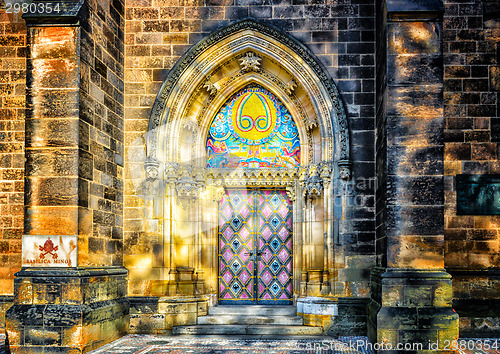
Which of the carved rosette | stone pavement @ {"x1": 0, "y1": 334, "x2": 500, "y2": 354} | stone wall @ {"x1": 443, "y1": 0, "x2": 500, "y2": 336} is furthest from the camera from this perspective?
the carved rosette

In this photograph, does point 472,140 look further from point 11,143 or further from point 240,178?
point 11,143

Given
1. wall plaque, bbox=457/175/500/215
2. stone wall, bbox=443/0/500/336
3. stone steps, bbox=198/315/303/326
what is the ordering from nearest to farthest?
stone wall, bbox=443/0/500/336 → wall plaque, bbox=457/175/500/215 → stone steps, bbox=198/315/303/326

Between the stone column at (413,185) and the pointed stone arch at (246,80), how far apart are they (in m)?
1.38

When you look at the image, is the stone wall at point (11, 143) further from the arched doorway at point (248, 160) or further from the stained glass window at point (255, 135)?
the stained glass window at point (255, 135)

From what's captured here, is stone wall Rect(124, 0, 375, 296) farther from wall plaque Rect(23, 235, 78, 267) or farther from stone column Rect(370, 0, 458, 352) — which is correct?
wall plaque Rect(23, 235, 78, 267)

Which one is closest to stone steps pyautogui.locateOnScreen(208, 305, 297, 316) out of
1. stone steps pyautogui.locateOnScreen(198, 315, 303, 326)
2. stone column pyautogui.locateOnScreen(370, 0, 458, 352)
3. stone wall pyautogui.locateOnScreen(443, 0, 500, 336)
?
stone steps pyautogui.locateOnScreen(198, 315, 303, 326)

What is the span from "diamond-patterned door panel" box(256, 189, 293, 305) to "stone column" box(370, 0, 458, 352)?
2.21 metres

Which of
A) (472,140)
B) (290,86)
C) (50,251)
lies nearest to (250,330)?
(50,251)

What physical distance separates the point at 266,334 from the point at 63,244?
357 cm

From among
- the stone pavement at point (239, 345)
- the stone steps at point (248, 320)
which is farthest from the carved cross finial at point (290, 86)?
the stone pavement at point (239, 345)

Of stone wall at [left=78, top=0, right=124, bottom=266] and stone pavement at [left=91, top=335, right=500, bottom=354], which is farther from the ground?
stone wall at [left=78, top=0, right=124, bottom=266]

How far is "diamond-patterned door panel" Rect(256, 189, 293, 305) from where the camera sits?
9.20m

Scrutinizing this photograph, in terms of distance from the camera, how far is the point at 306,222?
889 centimetres

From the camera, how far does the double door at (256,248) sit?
30.2 feet
